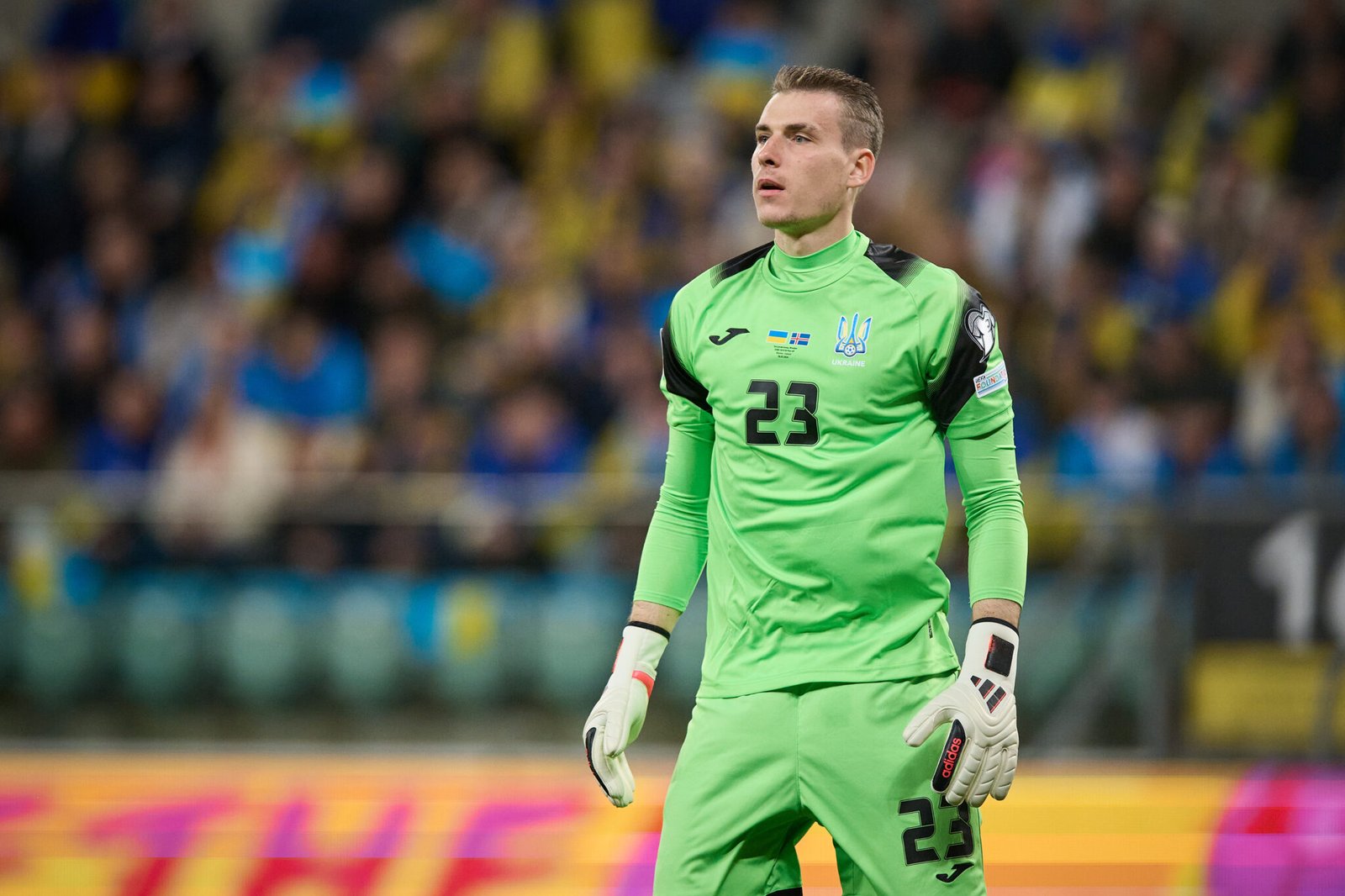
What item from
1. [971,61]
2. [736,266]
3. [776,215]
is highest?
[971,61]

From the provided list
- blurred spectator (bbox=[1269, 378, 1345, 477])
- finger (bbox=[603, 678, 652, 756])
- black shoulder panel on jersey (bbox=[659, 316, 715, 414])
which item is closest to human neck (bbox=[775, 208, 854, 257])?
black shoulder panel on jersey (bbox=[659, 316, 715, 414])

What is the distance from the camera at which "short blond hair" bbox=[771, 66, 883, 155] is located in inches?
140

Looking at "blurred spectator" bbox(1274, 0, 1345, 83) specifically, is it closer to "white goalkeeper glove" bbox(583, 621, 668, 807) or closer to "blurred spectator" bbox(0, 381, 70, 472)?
"blurred spectator" bbox(0, 381, 70, 472)

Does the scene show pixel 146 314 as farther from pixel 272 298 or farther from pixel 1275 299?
pixel 1275 299

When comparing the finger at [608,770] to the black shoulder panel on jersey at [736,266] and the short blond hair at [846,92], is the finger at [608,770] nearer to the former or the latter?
the black shoulder panel on jersey at [736,266]

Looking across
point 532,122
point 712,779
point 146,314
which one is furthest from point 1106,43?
point 712,779

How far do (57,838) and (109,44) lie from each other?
720 cm

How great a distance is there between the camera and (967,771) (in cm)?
323

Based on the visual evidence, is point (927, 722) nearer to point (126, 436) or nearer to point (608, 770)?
point (608, 770)

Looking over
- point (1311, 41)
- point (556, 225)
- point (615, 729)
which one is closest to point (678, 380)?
point (615, 729)

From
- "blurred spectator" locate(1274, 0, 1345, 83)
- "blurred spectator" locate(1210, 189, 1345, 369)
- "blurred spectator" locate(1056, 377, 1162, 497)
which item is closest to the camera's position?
"blurred spectator" locate(1056, 377, 1162, 497)

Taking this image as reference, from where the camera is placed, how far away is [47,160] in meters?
11.0

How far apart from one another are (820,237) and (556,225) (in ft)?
22.3

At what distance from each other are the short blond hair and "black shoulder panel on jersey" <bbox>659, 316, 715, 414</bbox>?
539mm
